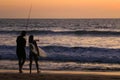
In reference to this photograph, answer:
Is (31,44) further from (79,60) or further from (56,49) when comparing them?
(56,49)

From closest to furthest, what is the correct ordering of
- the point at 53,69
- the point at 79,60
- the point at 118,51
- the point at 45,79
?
the point at 45,79 → the point at 53,69 → the point at 79,60 → the point at 118,51

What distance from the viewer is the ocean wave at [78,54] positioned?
2012 cm

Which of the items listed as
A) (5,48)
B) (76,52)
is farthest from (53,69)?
(5,48)

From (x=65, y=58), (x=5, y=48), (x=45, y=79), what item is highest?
(x=45, y=79)

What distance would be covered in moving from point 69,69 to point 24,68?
Answer: 6.66 ft

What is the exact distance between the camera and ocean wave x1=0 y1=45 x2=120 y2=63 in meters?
20.1

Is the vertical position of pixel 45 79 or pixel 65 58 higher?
pixel 45 79

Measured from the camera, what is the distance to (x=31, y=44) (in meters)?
12.8

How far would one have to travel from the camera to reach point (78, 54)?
23.2m

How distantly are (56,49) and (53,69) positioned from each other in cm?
1018

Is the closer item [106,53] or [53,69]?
[53,69]

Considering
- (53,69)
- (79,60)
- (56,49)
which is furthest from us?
(56,49)

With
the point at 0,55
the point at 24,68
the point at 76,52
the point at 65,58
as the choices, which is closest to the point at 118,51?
the point at 76,52

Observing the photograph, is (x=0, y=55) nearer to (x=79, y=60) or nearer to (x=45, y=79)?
(x=79, y=60)
